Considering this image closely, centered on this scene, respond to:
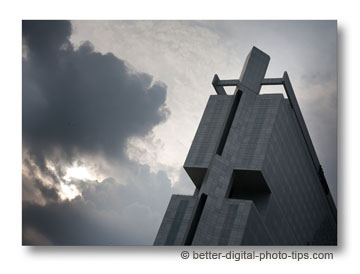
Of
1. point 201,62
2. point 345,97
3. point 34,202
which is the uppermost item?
point 201,62

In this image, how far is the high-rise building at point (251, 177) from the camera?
71.2ft

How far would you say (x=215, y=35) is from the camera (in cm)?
1812

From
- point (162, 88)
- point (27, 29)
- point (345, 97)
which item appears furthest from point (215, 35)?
point (27, 29)

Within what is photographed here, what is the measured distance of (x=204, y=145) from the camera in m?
24.4

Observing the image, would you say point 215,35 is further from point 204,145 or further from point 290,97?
point 290,97

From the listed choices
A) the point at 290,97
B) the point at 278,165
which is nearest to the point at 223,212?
the point at 278,165

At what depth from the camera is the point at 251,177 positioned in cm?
2436

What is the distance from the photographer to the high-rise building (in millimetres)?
21688

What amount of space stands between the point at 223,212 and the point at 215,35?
743cm

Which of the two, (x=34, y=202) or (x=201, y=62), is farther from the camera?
(x=201, y=62)
